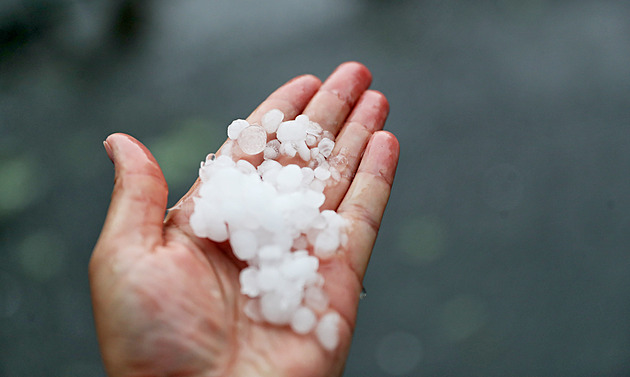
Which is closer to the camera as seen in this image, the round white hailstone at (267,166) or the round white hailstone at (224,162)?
the round white hailstone at (224,162)

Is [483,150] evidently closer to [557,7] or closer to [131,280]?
[557,7]

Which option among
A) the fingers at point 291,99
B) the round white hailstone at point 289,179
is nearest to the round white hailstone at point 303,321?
the round white hailstone at point 289,179

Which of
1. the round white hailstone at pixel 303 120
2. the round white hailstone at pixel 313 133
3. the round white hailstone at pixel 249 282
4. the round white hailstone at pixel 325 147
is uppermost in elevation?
the round white hailstone at pixel 303 120

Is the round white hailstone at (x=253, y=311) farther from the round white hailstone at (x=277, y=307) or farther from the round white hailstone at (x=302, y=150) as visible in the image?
the round white hailstone at (x=302, y=150)

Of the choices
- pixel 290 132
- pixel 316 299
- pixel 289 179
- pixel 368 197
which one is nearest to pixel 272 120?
pixel 290 132

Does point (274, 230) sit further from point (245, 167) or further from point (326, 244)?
point (245, 167)

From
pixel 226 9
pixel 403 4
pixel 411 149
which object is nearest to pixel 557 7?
pixel 403 4

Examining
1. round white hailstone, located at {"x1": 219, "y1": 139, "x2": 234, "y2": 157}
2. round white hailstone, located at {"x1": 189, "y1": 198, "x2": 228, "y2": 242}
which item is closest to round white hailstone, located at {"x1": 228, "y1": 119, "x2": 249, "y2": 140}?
round white hailstone, located at {"x1": 219, "y1": 139, "x2": 234, "y2": 157}
